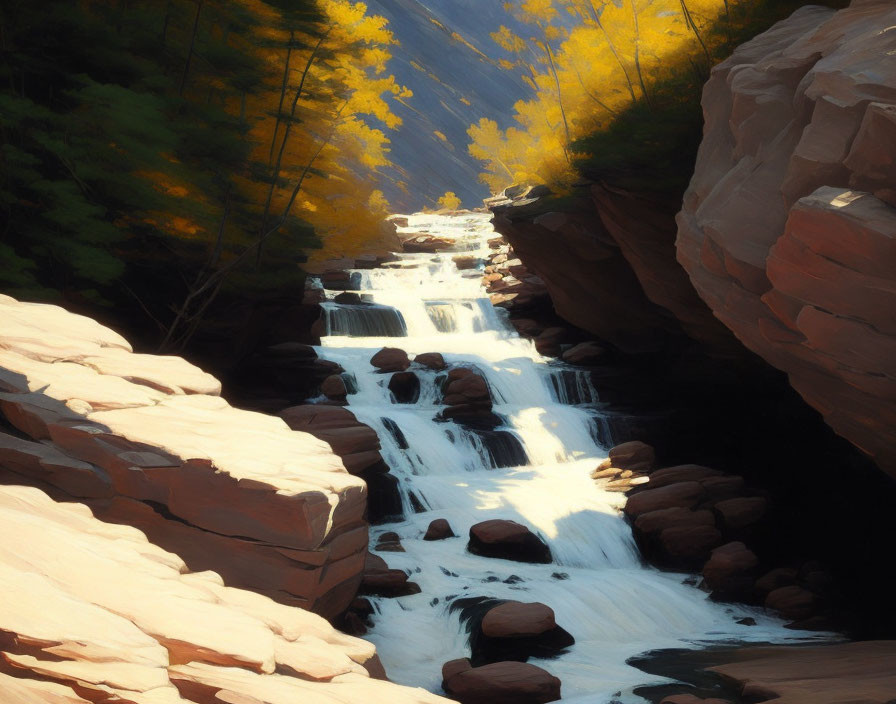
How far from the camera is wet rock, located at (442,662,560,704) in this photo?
7.08 metres

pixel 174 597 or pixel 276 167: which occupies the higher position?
pixel 276 167

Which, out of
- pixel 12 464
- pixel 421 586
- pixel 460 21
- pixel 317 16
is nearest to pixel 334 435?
pixel 421 586

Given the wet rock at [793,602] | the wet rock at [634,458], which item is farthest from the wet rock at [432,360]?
the wet rock at [793,602]

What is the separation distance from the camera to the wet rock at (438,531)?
11.9 m

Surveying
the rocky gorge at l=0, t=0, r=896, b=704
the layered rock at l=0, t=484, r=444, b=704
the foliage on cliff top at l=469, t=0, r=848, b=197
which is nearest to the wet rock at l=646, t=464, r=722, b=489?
the rocky gorge at l=0, t=0, r=896, b=704

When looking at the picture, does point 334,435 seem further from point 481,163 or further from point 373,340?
point 481,163

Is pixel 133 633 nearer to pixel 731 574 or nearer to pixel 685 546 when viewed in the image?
pixel 731 574

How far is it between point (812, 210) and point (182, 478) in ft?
19.3

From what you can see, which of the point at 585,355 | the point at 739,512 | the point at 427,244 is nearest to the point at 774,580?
the point at 739,512

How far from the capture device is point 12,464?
5.85m

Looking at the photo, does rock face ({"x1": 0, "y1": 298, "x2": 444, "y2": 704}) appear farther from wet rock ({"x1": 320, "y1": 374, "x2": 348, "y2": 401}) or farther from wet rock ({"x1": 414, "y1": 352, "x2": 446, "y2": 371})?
wet rock ({"x1": 414, "y1": 352, "x2": 446, "y2": 371})

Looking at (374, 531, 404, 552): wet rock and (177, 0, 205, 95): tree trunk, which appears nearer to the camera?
(374, 531, 404, 552): wet rock

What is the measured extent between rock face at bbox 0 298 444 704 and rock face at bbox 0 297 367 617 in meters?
0.01

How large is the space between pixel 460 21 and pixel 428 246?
70215 millimetres
